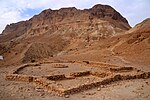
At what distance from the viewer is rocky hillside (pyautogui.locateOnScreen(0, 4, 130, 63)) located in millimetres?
61062

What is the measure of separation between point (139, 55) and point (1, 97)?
1120 inches

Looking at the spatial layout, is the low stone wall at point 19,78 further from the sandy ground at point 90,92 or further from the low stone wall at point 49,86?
the low stone wall at point 49,86

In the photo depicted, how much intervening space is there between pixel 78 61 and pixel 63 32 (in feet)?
177

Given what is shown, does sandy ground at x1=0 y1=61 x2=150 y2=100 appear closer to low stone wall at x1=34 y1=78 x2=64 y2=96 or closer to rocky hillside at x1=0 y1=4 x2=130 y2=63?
low stone wall at x1=34 y1=78 x2=64 y2=96

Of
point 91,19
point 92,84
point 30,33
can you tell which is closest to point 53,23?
point 30,33

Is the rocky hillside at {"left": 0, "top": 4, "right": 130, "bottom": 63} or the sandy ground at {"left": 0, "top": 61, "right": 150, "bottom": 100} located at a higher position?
the rocky hillside at {"left": 0, "top": 4, "right": 130, "bottom": 63}

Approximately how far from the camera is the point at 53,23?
97.3 meters

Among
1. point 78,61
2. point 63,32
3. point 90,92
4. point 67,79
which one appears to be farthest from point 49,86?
point 63,32

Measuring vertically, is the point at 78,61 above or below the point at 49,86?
above

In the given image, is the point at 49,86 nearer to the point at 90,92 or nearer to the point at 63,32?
the point at 90,92

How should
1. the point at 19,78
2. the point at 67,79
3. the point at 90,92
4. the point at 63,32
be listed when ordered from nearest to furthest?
the point at 90,92, the point at 19,78, the point at 67,79, the point at 63,32

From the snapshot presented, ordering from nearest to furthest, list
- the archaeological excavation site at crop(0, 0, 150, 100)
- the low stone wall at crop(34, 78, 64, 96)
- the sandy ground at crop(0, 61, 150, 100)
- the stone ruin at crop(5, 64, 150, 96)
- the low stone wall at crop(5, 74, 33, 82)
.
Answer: the sandy ground at crop(0, 61, 150, 100), the low stone wall at crop(34, 78, 64, 96), the stone ruin at crop(5, 64, 150, 96), the archaeological excavation site at crop(0, 0, 150, 100), the low stone wall at crop(5, 74, 33, 82)

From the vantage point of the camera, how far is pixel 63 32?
84438 mm

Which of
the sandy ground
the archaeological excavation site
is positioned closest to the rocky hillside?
the archaeological excavation site
